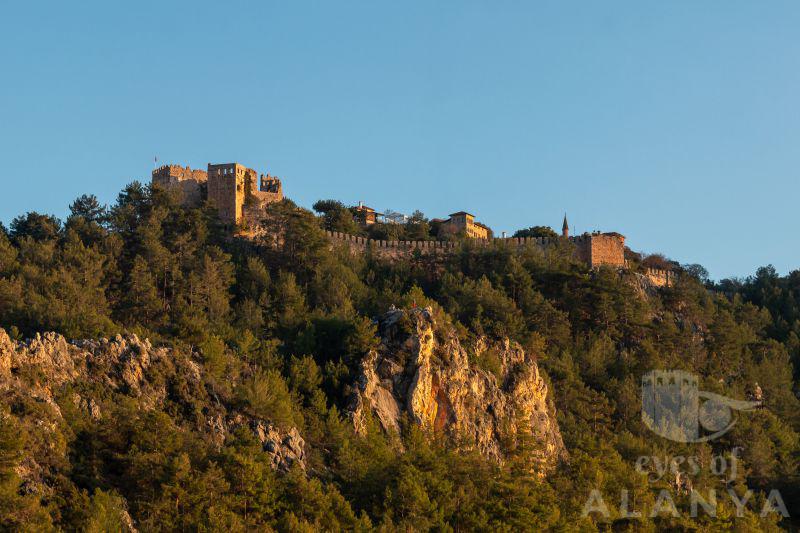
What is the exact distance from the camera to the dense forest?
29.9 m

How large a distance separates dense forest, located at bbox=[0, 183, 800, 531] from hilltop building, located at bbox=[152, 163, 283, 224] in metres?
2.13

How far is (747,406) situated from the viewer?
53.2 m

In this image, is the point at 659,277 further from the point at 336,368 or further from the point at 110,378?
the point at 110,378

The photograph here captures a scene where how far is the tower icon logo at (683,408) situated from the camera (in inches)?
1957

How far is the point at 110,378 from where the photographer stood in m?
34.0

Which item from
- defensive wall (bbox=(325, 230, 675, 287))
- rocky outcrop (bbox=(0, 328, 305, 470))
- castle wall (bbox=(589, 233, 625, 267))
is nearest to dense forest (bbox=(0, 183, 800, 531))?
rocky outcrop (bbox=(0, 328, 305, 470))

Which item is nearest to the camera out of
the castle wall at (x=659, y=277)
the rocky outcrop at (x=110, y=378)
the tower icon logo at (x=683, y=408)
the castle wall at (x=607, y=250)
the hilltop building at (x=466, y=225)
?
the rocky outcrop at (x=110, y=378)

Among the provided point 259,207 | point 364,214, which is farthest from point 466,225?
point 259,207

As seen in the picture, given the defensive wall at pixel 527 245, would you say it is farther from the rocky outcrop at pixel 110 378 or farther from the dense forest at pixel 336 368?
the rocky outcrop at pixel 110 378

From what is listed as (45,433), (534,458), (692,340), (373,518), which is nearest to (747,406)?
(692,340)

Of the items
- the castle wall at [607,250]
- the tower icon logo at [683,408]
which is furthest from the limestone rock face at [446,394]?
the castle wall at [607,250]

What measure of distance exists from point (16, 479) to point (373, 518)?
1026 cm

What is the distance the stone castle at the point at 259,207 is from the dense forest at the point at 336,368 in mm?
1647

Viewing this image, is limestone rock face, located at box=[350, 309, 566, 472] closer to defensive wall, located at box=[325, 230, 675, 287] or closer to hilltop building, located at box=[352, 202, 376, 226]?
defensive wall, located at box=[325, 230, 675, 287]
